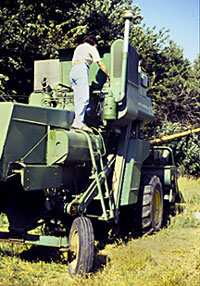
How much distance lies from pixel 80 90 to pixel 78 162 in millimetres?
1187

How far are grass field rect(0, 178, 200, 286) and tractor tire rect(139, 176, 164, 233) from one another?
24 cm

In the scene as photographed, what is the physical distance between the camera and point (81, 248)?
5.43m

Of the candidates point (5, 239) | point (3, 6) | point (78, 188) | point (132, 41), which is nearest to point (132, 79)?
point (78, 188)

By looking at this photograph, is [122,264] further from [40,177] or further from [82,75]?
[82,75]

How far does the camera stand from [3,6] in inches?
523

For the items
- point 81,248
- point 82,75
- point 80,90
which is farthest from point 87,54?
point 81,248

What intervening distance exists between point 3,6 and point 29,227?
9128mm

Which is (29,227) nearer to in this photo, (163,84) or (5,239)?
(5,239)

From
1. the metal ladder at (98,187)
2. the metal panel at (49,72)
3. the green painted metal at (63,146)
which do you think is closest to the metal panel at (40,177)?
the green painted metal at (63,146)

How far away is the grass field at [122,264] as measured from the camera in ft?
17.2

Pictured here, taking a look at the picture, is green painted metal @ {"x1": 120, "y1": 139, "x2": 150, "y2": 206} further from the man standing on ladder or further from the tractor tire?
the man standing on ladder

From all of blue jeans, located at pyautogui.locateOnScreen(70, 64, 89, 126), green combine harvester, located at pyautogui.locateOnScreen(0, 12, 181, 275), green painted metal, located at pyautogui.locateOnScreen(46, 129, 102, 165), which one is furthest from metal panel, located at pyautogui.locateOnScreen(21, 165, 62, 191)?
blue jeans, located at pyautogui.locateOnScreen(70, 64, 89, 126)

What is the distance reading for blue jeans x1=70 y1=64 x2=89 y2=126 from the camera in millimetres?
6529

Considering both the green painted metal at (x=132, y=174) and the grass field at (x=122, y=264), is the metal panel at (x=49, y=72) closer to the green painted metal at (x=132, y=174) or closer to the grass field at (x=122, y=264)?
the green painted metal at (x=132, y=174)
